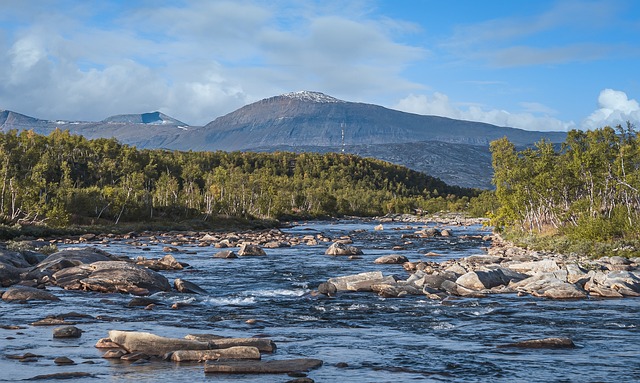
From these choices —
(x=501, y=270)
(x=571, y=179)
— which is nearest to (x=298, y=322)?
(x=501, y=270)

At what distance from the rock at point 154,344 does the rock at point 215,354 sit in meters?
0.39

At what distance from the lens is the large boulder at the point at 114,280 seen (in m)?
28.2

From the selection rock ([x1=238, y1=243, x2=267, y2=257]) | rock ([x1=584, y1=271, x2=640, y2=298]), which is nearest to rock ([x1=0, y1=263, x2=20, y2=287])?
rock ([x1=238, y1=243, x2=267, y2=257])

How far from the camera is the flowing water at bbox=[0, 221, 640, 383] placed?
592 inches

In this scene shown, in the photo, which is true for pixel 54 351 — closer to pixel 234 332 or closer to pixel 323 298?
pixel 234 332

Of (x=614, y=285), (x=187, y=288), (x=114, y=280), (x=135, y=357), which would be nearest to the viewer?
(x=135, y=357)

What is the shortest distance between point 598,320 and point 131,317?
15918 mm

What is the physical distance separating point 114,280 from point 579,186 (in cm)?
4740

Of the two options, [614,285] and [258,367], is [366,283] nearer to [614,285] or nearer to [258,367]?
[614,285]

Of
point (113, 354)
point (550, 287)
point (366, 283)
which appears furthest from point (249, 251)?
point (113, 354)

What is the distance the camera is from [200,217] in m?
99.5

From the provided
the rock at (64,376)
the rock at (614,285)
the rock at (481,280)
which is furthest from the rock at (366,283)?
the rock at (64,376)

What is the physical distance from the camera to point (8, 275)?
29.8 meters

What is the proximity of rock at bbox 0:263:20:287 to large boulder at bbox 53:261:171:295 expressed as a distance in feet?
5.84
